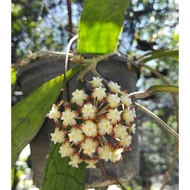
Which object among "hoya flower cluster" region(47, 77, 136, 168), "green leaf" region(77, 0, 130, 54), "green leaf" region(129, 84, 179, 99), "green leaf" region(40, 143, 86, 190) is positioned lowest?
"green leaf" region(40, 143, 86, 190)

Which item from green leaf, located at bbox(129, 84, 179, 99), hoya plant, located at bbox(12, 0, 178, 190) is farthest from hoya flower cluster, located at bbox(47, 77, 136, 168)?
green leaf, located at bbox(129, 84, 179, 99)

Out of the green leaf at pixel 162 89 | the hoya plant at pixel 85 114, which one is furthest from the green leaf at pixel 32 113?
the green leaf at pixel 162 89

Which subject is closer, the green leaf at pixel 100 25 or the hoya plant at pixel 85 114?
the hoya plant at pixel 85 114

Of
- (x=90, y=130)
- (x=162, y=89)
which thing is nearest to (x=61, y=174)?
(x=90, y=130)

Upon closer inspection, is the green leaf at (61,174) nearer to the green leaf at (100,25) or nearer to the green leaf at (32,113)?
the green leaf at (32,113)

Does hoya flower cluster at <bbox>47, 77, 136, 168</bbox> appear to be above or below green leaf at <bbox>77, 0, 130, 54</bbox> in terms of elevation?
below

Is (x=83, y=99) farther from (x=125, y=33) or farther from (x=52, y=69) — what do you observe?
(x=125, y=33)

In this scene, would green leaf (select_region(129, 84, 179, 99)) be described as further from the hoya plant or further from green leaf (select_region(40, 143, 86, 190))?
green leaf (select_region(40, 143, 86, 190))

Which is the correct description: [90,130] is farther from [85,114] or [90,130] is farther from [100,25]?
[100,25]
